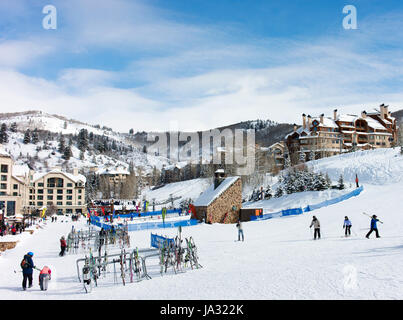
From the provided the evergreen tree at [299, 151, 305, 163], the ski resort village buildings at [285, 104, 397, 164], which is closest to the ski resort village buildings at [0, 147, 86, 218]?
the ski resort village buildings at [285, 104, 397, 164]

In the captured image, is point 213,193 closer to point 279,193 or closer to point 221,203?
point 221,203

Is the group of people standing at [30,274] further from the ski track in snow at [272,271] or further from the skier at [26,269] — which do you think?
the ski track in snow at [272,271]

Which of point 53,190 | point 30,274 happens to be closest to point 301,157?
point 53,190

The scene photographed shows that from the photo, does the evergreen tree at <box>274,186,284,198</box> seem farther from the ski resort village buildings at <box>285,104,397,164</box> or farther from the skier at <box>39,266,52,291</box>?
the skier at <box>39,266,52,291</box>

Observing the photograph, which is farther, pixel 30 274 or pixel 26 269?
pixel 30 274

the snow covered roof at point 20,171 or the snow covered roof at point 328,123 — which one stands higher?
the snow covered roof at point 328,123

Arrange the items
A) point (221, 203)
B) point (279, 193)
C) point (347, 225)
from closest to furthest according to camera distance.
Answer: point (347, 225) → point (221, 203) → point (279, 193)

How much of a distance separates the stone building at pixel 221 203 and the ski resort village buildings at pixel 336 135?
40.5m

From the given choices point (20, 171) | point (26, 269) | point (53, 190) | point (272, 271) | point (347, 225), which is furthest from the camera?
point (53, 190)

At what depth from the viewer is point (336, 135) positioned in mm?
80750

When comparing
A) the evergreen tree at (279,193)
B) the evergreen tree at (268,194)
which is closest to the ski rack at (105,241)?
the evergreen tree at (279,193)

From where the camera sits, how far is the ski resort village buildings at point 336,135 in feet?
259

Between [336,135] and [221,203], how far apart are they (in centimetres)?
5182
